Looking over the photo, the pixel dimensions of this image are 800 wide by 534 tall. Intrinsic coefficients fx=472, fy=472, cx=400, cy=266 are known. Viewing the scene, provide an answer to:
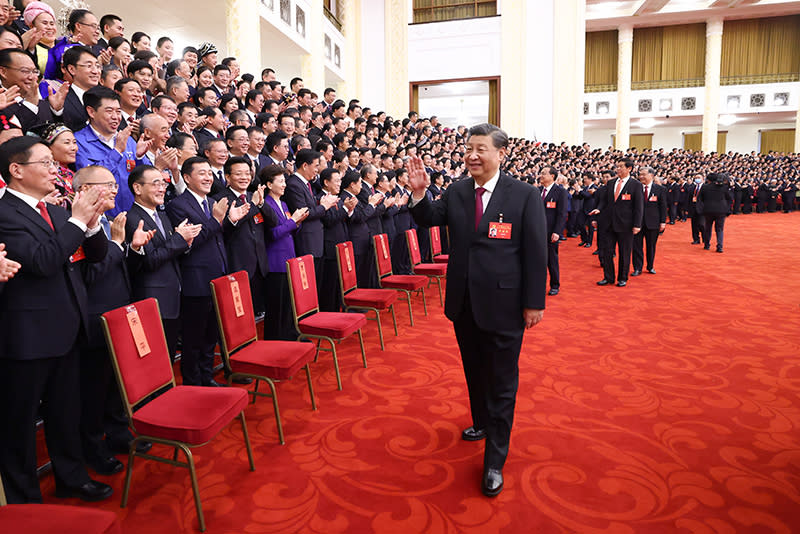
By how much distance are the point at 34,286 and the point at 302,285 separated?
163cm

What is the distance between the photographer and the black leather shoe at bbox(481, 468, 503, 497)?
1993 mm

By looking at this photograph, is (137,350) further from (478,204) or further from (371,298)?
(371,298)

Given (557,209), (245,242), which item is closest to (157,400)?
(245,242)

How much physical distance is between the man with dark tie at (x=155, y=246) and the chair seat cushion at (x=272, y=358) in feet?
1.41

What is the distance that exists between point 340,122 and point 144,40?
2781mm

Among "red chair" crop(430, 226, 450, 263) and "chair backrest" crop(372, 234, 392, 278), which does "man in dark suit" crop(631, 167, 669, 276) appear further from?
"chair backrest" crop(372, 234, 392, 278)

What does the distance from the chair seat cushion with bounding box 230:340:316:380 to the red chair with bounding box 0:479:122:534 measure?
117 centimetres

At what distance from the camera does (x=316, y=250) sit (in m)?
3.88

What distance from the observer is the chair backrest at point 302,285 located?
3.11 m

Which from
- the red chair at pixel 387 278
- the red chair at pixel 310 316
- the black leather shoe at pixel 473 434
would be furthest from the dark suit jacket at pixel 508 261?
the red chair at pixel 387 278

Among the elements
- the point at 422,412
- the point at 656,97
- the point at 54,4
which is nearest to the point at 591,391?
the point at 422,412

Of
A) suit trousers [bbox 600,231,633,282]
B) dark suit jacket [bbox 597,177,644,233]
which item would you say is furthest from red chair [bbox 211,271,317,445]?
dark suit jacket [bbox 597,177,644,233]

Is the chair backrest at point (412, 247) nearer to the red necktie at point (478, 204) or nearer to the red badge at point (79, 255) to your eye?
the red necktie at point (478, 204)

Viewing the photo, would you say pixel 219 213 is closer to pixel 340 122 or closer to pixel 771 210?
pixel 340 122
